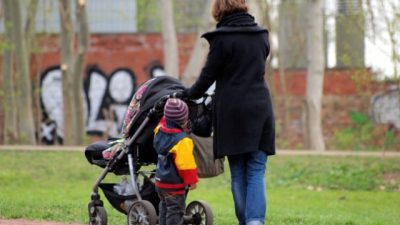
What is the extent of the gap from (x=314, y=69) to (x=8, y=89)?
26.4ft

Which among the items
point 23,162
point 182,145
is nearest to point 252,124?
point 182,145

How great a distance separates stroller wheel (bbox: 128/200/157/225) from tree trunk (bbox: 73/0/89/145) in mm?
15372

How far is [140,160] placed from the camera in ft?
30.1

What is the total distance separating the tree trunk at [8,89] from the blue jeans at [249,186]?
17.3m

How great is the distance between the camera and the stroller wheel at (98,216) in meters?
9.30

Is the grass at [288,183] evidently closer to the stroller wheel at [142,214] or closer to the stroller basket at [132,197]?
the stroller basket at [132,197]

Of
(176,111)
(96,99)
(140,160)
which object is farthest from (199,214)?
(96,99)

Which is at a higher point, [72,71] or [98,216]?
[72,71]

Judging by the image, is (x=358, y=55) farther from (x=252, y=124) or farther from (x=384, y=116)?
(x=252, y=124)

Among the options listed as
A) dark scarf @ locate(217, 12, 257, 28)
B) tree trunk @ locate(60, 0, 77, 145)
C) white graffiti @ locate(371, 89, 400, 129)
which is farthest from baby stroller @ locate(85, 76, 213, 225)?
white graffiti @ locate(371, 89, 400, 129)

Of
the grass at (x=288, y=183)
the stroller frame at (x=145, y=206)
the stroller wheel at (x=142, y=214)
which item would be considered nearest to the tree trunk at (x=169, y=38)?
the grass at (x=288, y=183)

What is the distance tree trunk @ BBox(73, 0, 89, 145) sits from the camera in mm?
24000

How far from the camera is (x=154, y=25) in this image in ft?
119

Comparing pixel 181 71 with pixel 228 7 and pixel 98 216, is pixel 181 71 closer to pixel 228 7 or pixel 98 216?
pixel 98 216
